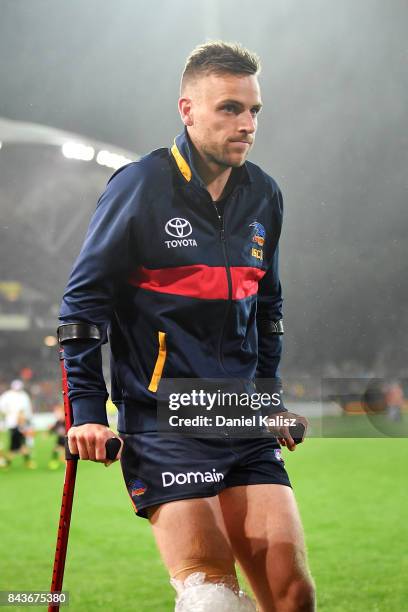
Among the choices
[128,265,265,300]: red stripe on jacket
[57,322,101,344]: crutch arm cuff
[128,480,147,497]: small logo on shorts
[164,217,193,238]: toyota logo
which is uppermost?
[164,217,193,238]: toyota logo

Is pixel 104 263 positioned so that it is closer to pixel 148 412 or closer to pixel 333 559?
pixel 148 412

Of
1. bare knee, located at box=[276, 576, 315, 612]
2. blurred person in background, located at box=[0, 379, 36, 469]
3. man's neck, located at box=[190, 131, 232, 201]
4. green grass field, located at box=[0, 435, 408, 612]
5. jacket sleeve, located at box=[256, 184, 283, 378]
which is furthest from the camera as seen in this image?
A: blurred person in background, located at box=[0, 379, 36, 469]

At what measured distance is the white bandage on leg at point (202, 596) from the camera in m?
1.75

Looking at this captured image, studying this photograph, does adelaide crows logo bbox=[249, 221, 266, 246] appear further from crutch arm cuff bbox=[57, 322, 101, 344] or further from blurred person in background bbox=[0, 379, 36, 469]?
blurred person in background bbox=[0, 379, 36, 469]

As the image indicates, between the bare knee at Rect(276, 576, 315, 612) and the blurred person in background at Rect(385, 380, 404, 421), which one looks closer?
the bare knee at Rect(276, 576, 315, 612)

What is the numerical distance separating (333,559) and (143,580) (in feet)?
3.60

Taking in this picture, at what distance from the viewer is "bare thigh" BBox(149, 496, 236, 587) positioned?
178cm

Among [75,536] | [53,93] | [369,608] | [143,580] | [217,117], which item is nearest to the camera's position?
[217,117]

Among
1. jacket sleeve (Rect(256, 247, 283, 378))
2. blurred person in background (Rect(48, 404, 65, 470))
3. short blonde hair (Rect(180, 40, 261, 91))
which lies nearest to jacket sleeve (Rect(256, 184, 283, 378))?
jacket sleeve (Rect(256, 247, 283, 378))

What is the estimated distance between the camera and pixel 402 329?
516 cm

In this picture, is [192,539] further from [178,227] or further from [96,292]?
[178,227]

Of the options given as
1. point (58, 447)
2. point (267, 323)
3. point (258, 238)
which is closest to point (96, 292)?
point (258, 238)

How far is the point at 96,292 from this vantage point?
1912 mm

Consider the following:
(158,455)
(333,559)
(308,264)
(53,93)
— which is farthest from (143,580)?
(53,93)
